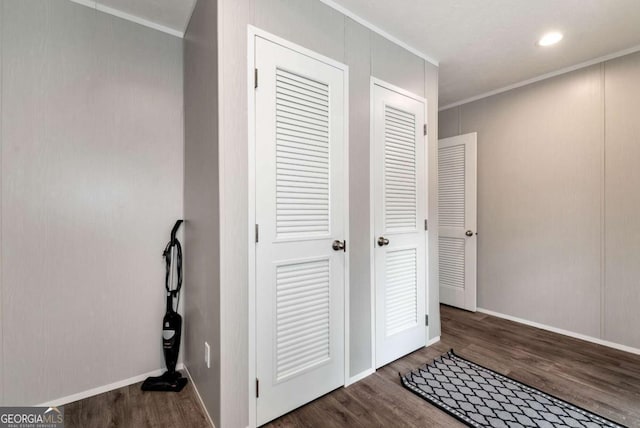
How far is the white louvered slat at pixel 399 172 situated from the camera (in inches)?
92.7

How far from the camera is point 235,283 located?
5.22ft

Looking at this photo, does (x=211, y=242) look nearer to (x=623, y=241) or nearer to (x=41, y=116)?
(x=41, y=116)

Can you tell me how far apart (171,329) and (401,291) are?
179 centimetres

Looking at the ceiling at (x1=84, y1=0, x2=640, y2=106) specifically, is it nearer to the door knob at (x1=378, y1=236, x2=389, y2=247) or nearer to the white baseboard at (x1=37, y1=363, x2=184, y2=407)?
the door knob at (x1=378, y1=236, x2=389, y2=247)

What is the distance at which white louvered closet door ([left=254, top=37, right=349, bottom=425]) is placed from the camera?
5.54 ft

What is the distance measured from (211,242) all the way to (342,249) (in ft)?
2.78

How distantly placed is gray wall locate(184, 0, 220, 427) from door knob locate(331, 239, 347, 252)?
0.76 meters

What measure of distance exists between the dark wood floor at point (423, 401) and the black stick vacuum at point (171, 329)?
7 centimetres

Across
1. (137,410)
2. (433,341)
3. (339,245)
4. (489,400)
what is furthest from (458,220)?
(137,410)

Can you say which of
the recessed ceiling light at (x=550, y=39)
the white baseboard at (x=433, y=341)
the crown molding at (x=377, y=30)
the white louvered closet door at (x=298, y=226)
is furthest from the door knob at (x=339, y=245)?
the recessed ceiling light at (x=550, y=39)

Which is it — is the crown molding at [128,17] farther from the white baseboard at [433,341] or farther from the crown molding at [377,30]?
the white baseboard at [433,341]

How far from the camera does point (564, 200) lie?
297cm

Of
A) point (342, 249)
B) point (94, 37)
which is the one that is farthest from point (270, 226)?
point (94, 37)

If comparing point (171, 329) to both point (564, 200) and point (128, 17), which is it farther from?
point (564, 200)
